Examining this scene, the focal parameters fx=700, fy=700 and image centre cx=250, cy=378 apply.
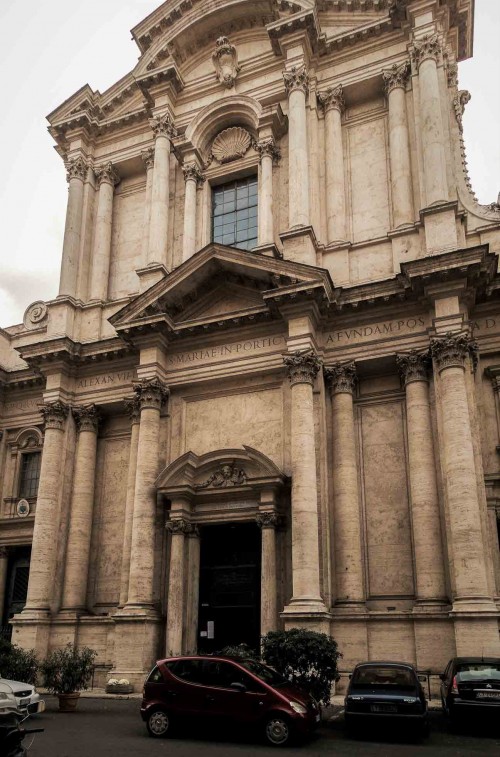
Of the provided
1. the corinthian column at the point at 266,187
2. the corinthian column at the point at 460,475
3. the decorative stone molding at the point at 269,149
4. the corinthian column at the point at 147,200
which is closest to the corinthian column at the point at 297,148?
the corinthian column at the point at 266,187

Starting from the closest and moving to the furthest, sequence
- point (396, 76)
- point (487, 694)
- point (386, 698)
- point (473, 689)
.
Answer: point (386, 698) < point (487, 694) < point (473, 689) < point (396, 76)

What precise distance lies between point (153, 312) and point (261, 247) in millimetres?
3961

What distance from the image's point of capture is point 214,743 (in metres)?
11.5

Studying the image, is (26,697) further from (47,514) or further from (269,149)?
(269,149)

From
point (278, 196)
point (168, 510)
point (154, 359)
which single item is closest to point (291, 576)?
point (168, 510)

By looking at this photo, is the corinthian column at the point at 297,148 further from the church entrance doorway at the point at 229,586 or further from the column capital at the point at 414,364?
the church entrance doorway at the point at 229,586

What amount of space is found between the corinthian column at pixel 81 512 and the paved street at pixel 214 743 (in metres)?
7.76

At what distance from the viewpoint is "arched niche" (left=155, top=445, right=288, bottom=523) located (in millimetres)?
19469

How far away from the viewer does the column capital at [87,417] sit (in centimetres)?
2322

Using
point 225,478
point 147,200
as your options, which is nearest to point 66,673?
point 225,478

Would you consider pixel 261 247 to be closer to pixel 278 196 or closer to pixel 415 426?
pixel 278 196

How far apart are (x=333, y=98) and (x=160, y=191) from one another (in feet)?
21.8

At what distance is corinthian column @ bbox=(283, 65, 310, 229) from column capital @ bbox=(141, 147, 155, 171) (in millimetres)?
5633

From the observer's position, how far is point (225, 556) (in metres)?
20.5
